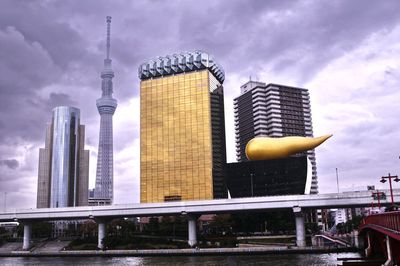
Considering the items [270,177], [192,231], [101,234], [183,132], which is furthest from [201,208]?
[183,132]

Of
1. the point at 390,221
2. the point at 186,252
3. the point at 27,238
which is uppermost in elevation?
the point at 390,221

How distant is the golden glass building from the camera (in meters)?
162

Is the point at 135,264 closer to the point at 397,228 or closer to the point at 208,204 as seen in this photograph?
the point at 208,204

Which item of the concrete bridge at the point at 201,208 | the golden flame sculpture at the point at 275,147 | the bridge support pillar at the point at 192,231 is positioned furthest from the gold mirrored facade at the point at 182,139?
the bridge support pillar at the point at 192,231

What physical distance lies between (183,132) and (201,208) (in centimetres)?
8143

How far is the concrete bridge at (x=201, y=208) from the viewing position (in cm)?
7620

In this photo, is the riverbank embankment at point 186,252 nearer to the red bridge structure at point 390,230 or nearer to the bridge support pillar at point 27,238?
the bridge support pillar at point 27,238

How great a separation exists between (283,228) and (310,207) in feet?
102

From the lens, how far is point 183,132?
539 ft

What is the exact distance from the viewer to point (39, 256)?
87.5 m

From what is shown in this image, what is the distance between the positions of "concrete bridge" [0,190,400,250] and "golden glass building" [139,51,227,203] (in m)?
67.5

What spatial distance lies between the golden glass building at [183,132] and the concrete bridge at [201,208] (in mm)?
67497

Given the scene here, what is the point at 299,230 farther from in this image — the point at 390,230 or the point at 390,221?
the point at 390,230

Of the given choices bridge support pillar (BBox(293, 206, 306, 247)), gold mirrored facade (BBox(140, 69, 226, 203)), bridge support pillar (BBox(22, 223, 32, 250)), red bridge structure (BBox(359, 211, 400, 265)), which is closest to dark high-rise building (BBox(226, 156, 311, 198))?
gold mirrored facade (BBox(140, 69, 226, 203))
